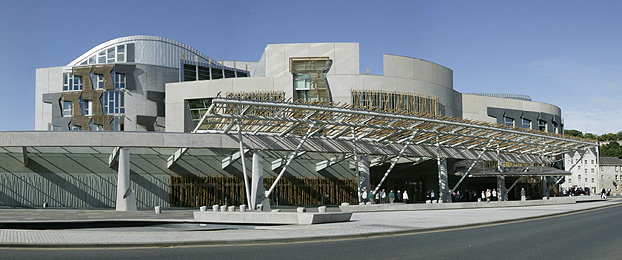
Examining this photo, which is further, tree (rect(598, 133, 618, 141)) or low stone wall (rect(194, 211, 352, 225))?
tree (rect(598, 133, 618, 141))

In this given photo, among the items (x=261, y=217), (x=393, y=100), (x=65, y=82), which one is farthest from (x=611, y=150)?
(x=261, y=217)

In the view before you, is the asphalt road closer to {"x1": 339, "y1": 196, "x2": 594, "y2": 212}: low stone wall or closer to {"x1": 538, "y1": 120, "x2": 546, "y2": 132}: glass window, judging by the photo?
{"x1": 339, "y1": 196, "x2": 594, "y2": 212}: low stone wall

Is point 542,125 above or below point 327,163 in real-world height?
above

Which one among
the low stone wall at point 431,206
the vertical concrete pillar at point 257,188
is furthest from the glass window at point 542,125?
the vertical concrete pillar at point 257,188

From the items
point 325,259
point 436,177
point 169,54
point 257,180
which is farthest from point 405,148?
point 169,54

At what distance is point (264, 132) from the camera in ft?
133

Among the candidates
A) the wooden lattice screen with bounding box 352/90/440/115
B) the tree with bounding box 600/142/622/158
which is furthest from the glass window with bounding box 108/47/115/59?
the tree with bounding box 600/142/622/158

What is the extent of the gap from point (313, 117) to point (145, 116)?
94.7 ft

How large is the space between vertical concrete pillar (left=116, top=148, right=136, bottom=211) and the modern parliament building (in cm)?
99

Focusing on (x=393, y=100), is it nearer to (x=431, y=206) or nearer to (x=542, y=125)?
(x=431, y=206)

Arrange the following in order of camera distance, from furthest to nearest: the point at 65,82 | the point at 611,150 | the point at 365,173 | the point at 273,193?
the point at 611,150, the point at 65,82, the point at 273,193, the point at 365,173

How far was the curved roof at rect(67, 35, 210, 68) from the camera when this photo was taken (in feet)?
219

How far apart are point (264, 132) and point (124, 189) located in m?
10.6

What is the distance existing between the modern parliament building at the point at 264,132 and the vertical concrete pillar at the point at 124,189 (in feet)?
3.24
